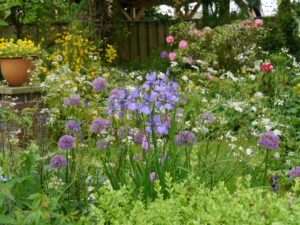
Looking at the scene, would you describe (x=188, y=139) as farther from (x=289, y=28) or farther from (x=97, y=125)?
(x=289, y=28)

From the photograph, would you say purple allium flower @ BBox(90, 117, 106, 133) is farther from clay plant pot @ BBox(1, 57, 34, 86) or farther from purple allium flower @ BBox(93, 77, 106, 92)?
clay plant pot @ BBox(1, 57, 34, 86)

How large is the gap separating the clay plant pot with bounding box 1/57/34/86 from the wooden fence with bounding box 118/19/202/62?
24.5 ft

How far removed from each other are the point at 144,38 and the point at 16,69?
26.9ft

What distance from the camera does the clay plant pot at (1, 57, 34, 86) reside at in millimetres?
5875

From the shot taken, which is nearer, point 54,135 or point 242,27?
point 54,135

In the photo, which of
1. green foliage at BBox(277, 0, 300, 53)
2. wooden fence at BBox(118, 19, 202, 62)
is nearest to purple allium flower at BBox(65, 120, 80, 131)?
green foliage at BBox(277, 0, 300, 53)

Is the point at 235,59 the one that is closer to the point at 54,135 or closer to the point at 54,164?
the point at 54,135

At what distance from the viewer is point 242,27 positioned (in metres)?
9.55

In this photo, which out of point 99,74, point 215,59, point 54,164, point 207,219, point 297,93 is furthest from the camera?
point 215,59

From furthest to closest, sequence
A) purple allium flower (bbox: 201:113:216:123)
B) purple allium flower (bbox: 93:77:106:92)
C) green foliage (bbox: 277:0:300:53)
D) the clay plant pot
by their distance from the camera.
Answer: green foliage (bbox: 277:0:300:53)
the clay plant pot
purple allium flower (bbox: 201:113:216:123)
purple allium flower (bbox: 93:77:106:92)

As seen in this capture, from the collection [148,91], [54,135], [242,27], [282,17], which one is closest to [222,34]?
[242,27]

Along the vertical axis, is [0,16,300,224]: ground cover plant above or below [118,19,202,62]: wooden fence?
below

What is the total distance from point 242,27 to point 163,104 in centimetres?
754

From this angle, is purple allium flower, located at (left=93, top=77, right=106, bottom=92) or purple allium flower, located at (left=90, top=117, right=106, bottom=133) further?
purple allium flower, located at (left=93, top=77, right=106, bottom=92)
